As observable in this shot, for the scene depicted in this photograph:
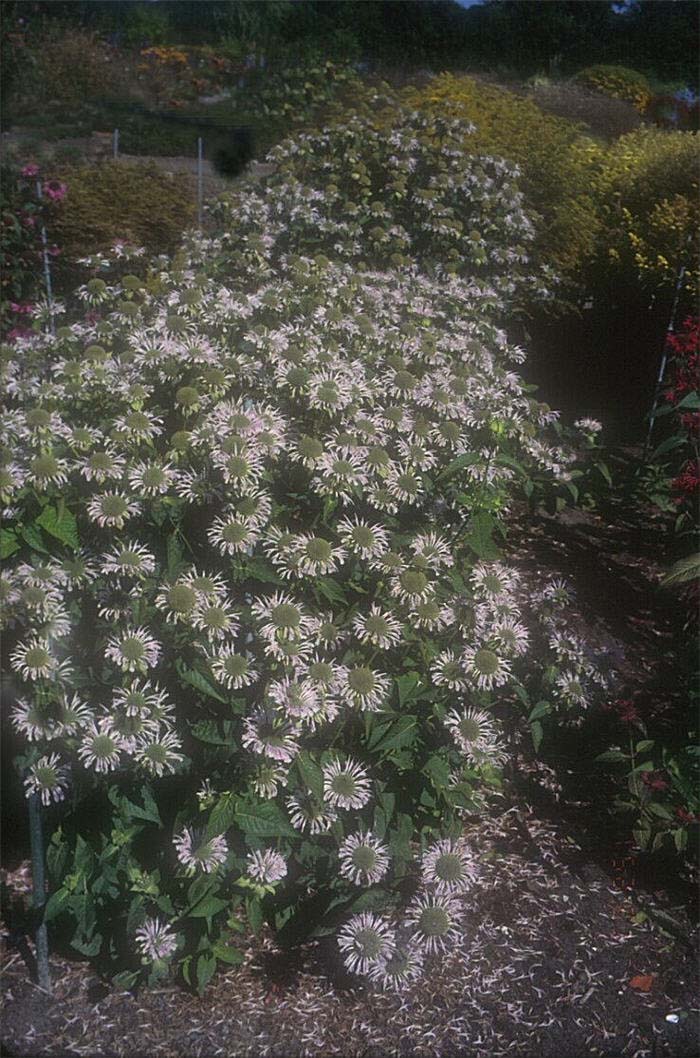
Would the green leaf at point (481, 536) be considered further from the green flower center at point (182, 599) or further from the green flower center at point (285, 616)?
the green flower center at point (182, 599)

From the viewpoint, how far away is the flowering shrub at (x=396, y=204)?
5.09 metres

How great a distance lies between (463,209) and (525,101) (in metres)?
3.07

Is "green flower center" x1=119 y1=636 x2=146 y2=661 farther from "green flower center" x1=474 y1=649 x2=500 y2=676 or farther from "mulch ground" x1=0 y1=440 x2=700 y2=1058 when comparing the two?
"mulch ground" x1=0 y1=440 x2=700 y2=1058

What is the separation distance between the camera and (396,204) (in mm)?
5648

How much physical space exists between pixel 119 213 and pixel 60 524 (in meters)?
6.93

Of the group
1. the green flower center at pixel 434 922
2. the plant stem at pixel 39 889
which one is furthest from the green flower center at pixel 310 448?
the green flower center at pixel 434 922

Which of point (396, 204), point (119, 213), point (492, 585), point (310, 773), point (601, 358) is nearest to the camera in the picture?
point (310, 773)

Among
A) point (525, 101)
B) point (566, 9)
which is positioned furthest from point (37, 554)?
point (566, 9)

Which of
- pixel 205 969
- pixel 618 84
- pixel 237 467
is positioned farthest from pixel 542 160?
pixel 618 84

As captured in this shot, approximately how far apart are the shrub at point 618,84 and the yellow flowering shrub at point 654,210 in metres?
10.7

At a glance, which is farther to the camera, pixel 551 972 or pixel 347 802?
pixel 551 972

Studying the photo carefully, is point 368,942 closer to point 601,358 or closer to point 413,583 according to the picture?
point 413,583

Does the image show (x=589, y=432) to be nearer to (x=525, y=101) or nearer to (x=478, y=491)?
(x=478, y=491)

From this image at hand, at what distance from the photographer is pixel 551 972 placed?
2533mm
